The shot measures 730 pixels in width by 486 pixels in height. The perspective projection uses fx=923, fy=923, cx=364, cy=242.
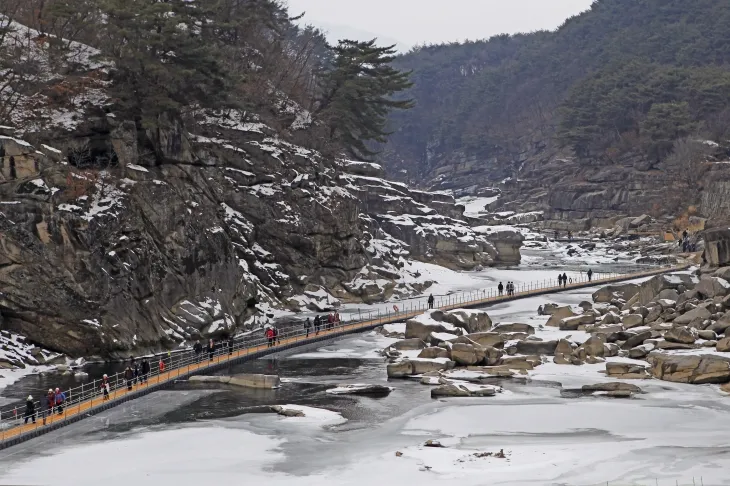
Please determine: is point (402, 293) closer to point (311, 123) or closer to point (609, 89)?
point (311, 123)

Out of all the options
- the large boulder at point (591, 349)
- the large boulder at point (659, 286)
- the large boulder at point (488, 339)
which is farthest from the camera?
the large boulder at point (659, 286)

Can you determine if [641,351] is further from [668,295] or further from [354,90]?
[354,90]

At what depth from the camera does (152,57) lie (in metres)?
64.8

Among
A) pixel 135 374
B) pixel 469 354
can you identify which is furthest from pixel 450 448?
pixel 135 374

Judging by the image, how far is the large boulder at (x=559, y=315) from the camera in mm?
62094

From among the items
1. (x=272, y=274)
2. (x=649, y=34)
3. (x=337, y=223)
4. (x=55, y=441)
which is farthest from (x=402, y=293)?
(x=649, y=34)

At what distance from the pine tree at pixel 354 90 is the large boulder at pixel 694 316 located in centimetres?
4539

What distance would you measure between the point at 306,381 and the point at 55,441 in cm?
1489

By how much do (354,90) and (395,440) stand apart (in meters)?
61.1

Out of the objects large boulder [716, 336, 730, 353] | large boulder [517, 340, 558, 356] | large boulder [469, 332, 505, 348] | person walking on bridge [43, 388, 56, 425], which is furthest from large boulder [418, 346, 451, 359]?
person walking on bridge [43, 388, 56, 425]

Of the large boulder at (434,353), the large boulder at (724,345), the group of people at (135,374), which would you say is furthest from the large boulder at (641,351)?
the group of people at (135,374)

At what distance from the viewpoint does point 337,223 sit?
78312mm

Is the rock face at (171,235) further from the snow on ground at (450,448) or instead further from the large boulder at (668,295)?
the snow on ground at (450,448)

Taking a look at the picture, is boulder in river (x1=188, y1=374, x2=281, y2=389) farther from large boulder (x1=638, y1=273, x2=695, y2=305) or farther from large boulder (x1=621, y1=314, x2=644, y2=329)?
large boulder (x1=638, y1=273, x2=695, y2=305)
